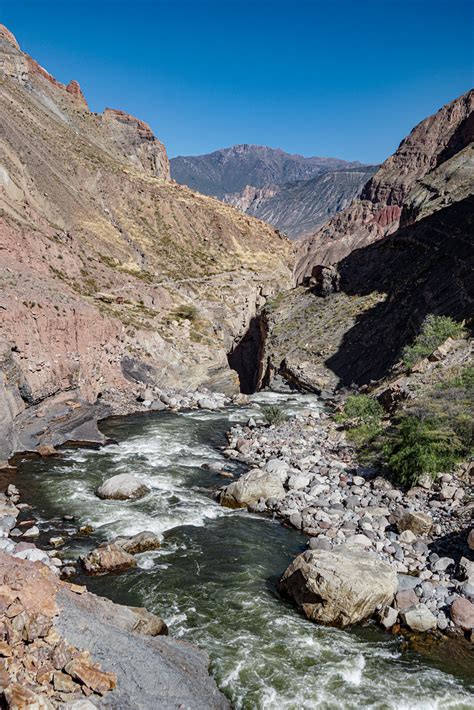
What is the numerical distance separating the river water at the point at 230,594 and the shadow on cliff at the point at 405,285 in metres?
24.6

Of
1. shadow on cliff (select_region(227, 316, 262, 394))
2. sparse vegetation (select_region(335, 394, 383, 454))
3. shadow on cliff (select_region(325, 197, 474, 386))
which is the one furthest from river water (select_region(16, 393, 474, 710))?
shadow on cliff (select_region(227, 316, 262, 394))

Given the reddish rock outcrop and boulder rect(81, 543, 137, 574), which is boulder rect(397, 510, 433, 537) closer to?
boulder rect(81, 543, 137, 574)

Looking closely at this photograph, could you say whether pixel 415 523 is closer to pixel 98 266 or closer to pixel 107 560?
pixel 107 560

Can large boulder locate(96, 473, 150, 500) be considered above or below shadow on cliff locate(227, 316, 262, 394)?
below

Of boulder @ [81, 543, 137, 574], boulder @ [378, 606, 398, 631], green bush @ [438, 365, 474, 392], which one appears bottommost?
boulder @ [81, 543, 137, 574]

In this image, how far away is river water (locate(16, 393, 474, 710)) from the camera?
944 cm

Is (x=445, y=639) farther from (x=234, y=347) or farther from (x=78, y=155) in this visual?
(x=78, y=155)

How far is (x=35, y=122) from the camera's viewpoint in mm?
72688

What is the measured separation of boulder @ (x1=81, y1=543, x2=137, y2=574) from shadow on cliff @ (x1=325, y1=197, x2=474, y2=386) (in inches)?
1166

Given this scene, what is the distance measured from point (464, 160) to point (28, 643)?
2966 inches

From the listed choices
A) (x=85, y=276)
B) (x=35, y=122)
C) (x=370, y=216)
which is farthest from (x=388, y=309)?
(x=370, y=216)

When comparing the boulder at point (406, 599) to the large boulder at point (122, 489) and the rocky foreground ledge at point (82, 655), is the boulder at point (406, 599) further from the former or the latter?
the large boulder at point (122, 489)

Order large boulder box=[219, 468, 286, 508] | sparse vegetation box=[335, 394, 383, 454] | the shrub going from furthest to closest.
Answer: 1. the shrub
2. sparse vegetation box=[335, 394, 383, 454]
3. large boulder box=[219, 468, 286, 508]

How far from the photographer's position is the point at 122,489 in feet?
60.8
